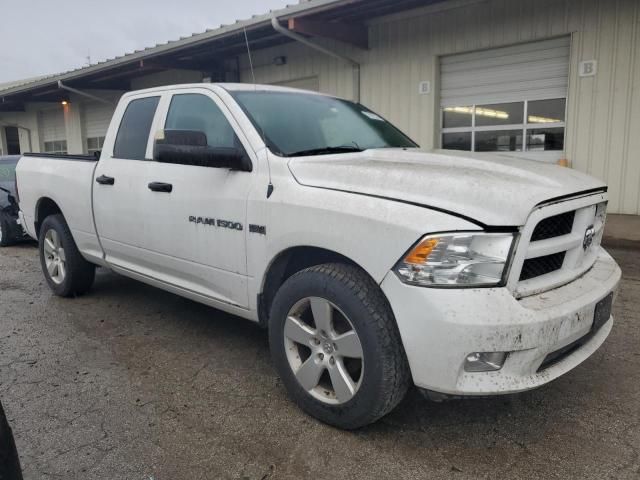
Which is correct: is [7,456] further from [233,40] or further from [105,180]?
[233,40]

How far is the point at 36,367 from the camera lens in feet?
11.7

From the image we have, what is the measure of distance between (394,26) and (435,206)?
8.67 metres

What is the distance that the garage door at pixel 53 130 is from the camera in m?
21.0

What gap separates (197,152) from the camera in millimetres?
3057

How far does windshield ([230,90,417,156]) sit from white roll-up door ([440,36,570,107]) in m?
5.46

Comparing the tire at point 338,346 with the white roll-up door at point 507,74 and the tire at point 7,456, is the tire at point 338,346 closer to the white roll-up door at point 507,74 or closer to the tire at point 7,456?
the tire at point 7,456

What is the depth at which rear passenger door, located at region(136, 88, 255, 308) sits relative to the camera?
10.4 ft

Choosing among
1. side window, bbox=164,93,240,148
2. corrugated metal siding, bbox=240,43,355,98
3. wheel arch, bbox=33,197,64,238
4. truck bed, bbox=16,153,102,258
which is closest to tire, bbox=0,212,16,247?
truck bed, bbox=16,153,102,258

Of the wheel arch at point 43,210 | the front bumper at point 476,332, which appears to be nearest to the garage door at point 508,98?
the wheel arch at point 43,210

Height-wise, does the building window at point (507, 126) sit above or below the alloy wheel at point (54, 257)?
above

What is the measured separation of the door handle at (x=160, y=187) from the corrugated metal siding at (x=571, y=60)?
6908 mm

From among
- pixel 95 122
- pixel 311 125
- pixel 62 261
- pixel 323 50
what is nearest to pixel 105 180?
pixel 62 261

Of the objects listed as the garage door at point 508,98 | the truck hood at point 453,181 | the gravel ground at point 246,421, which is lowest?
the gravel ground at point 246,421

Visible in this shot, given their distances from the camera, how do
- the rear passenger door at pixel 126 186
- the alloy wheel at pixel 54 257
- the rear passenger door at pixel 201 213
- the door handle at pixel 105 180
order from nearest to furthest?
the rear passenger door at pixel 201 213, the rear passenger door at pixel 126 186, the door handle at pixel 105 180, the alloy wheel at pixel 54 257
